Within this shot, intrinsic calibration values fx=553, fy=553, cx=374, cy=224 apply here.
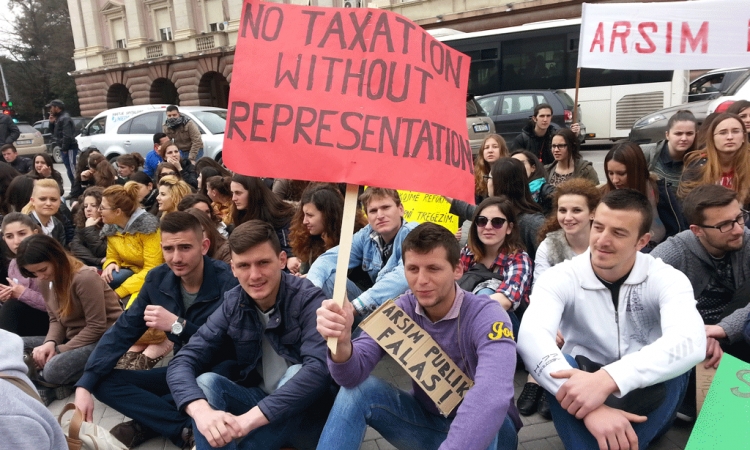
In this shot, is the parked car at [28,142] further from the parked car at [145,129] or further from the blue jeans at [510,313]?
the blue jeans at [510,313]

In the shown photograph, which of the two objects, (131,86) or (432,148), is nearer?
(432,148)

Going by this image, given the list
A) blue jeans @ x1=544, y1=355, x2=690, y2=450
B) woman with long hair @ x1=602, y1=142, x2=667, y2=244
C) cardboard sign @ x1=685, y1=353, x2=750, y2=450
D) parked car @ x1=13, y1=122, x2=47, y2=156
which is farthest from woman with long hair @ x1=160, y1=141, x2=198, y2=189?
parked car @ x1=13, y1=122, x2=47, y2=156

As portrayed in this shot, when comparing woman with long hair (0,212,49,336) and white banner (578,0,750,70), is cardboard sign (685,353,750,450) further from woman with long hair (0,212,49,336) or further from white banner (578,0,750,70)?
woman with long hair (0,212,49,336)

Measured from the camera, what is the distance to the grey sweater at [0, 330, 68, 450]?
53.2 inches

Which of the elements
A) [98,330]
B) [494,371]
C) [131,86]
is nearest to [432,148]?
[494,371]

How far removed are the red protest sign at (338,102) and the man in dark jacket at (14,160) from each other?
835 centimetres

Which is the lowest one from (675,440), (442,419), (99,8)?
(675,440)

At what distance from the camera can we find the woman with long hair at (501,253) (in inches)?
136

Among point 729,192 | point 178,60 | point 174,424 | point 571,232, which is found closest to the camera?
point 729,192

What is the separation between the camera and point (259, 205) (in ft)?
16.4

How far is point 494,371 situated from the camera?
212cm

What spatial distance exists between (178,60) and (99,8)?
26.3 feet

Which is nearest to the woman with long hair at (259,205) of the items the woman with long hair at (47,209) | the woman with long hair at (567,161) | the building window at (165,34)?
the woman with long hair at (47,209)

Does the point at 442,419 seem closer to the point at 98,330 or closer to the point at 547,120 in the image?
the point at 98,330
